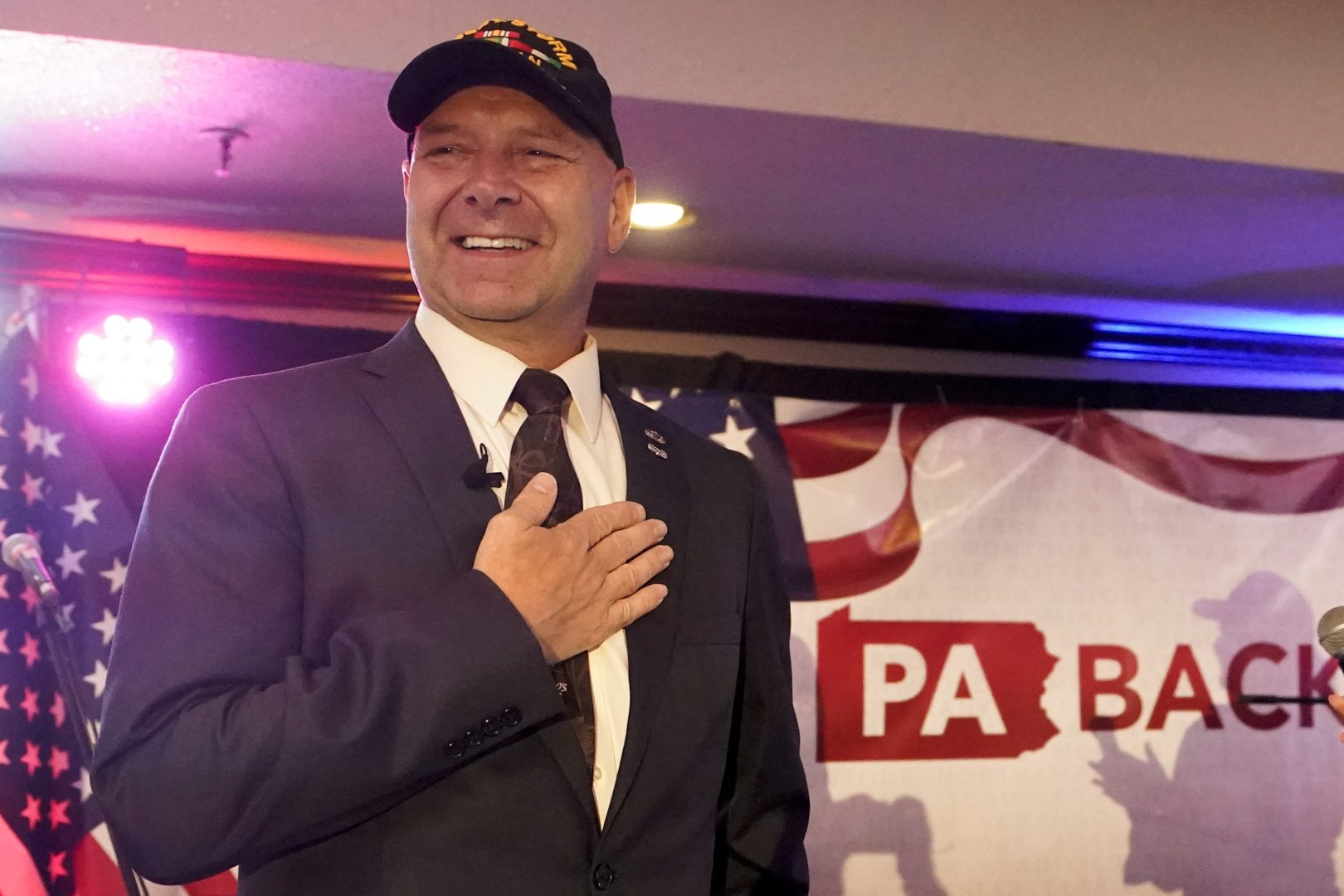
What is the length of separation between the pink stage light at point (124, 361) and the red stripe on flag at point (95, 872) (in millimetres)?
1089

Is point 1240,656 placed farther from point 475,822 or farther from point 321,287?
point 475,822

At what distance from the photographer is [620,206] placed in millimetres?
1528

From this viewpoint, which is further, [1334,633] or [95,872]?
[95,872]

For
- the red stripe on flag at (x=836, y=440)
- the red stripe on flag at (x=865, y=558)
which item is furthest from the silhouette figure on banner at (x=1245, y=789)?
the red stripe on flag at (x=836, y=440)

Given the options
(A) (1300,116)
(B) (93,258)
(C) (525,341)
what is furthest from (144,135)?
(A) (1300,116)

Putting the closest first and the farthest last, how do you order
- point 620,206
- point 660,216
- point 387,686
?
point 387,686 → point 620,206 → point 660,216

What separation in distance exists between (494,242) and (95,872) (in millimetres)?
2366

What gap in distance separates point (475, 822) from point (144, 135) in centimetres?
167

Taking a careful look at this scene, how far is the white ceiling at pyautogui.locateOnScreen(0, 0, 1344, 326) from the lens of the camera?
184 cm

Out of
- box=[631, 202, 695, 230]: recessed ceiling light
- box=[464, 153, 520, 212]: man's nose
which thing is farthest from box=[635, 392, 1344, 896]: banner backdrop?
box=[464, 153, 520, 212]: man's nose

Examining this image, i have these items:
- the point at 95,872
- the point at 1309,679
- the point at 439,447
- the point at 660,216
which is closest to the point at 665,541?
the point at 439,447

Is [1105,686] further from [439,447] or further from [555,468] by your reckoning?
[439,447]

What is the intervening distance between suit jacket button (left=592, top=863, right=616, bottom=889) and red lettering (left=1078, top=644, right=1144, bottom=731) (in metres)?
2.70

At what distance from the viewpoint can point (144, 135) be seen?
7.43ft
